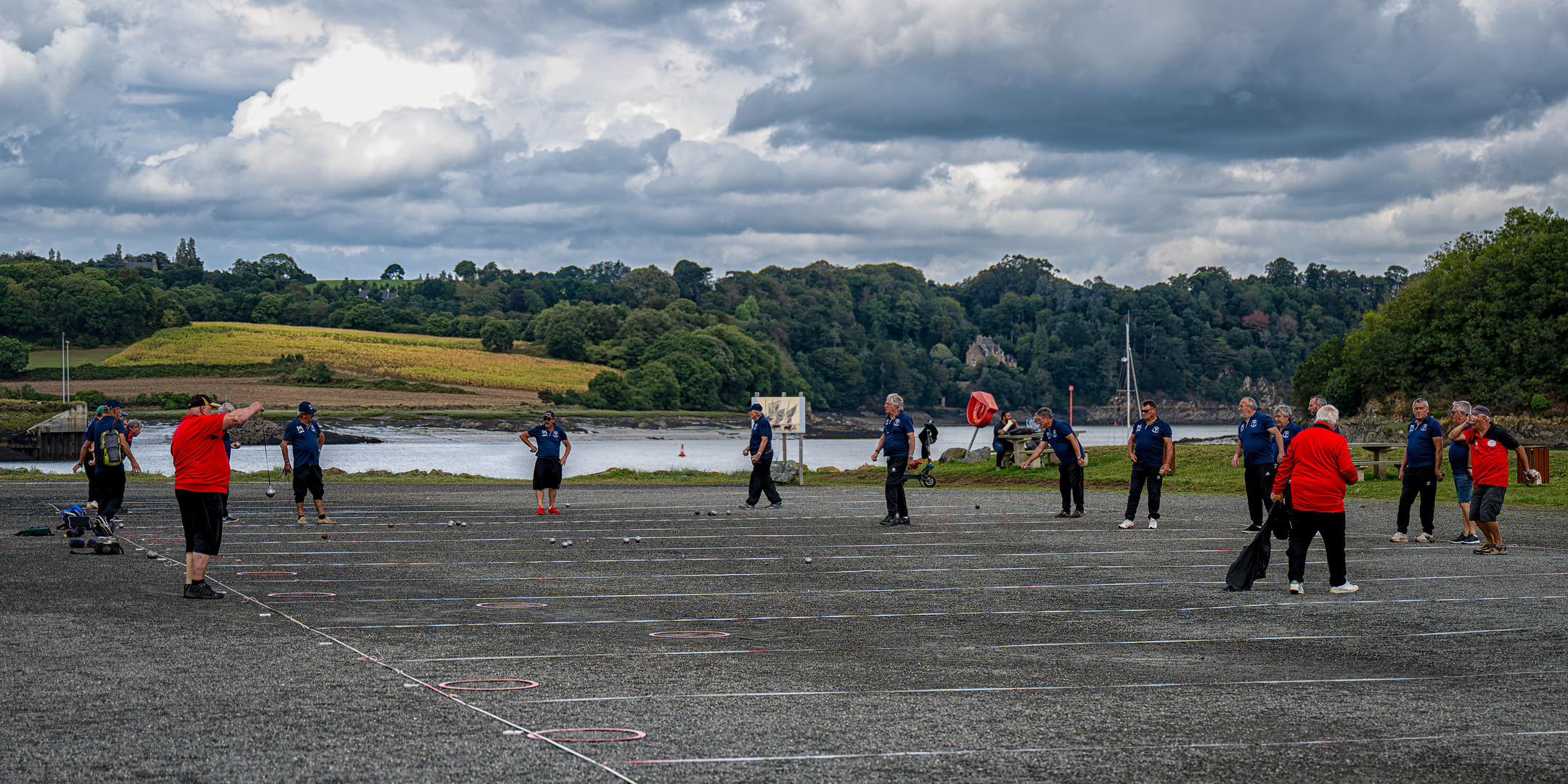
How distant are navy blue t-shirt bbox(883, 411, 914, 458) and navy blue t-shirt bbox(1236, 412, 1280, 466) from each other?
4.73 metres

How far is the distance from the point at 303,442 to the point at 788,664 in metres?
13.2

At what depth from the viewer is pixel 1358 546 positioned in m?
16.0

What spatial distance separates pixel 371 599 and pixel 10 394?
10714 centimetres

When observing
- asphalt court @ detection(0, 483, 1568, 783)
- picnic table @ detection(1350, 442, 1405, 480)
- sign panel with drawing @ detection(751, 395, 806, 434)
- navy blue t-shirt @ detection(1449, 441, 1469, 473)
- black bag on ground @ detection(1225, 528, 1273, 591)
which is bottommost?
asphalt court @ detection(0, 483, 1568, 783)

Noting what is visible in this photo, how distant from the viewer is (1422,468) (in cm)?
1612

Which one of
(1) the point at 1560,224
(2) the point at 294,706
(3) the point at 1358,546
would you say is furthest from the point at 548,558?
(1) the point at 1560,224

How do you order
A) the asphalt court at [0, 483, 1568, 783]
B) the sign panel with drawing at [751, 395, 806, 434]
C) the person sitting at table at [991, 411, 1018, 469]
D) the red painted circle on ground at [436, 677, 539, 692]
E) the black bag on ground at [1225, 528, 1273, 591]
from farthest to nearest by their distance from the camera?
1. the person sitting at table at [991, 411, 1018, 469]
2. the sign panel with drawing at [751, 395, 806, 434]
3. the black bag on ground at [1225, 528, 1273, 591]
4. the red painted circle on ground at [436, 677, 539, 692]
5. the asphalt court at [0, 483, 1568, 783]

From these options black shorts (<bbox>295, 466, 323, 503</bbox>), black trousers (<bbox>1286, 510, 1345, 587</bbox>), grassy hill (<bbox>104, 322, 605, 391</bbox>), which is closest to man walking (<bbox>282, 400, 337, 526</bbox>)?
black shorts (<bbox>295, 466, 323, 503</bbox>)

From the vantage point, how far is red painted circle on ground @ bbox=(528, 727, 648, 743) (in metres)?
6.44

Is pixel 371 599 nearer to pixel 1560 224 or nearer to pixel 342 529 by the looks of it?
pixel 342 529

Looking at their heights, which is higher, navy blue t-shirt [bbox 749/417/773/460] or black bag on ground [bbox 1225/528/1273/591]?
navy blue t-shirt [bbox 749/417/773/460]

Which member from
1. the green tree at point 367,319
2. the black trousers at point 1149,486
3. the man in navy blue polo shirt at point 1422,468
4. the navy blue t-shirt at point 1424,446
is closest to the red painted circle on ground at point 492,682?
the black trousers at point 1149,486

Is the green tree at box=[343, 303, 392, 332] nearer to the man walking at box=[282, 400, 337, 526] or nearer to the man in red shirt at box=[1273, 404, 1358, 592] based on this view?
the man walking at box=[282, 400, 337, 526]

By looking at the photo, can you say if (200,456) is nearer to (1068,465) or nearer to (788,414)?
(1068,465)
